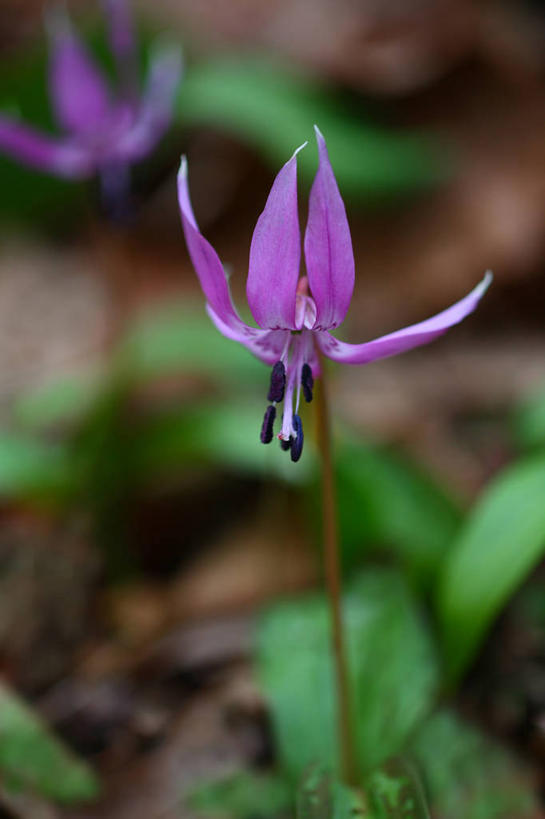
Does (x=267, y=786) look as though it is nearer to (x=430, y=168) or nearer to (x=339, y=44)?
(x=430, y=168)

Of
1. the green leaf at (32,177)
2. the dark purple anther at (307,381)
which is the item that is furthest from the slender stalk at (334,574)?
the green leaf at (32,177)

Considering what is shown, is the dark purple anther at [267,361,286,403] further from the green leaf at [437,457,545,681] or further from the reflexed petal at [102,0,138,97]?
the reflexed petal at [102,0,138,97]

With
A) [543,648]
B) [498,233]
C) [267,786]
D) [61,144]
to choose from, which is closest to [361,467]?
[543,648]

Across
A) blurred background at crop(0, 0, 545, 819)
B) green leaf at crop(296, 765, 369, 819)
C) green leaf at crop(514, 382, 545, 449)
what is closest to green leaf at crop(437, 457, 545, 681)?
blurred background at crop(0, 0, 545, 819)

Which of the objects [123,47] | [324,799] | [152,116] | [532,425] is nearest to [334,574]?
[324,799]

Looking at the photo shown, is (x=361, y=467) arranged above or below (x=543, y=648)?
above

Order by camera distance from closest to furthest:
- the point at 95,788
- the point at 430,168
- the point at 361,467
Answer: the point at 95,788, the point at 361,467, the point at 430,168

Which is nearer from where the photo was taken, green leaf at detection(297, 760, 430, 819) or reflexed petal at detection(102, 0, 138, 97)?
green leaf at detection(297, 760, 430, 819)

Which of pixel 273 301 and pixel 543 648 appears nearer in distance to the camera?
pixel 273 301
